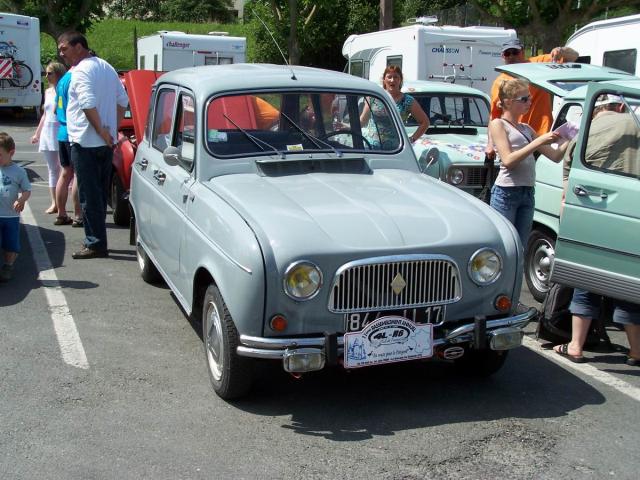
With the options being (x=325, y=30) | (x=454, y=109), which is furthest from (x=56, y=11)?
(x=454, y=109)

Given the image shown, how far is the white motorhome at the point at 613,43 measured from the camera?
12.0 m

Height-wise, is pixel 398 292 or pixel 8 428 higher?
pixel 398 292

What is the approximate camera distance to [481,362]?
5.00 m

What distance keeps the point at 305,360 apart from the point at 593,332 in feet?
8.37

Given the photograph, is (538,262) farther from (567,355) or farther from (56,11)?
(56,11)

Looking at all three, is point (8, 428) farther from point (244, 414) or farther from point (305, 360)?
point (305, 360)

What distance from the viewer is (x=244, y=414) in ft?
14.9

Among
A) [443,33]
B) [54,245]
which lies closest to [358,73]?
[443,33]

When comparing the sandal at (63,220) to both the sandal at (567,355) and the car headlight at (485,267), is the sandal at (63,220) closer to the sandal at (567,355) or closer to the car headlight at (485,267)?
the sandal at (567,355)

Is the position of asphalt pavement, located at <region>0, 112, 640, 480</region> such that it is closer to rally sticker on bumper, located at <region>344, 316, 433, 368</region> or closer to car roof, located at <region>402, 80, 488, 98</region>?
rally sticker on bumper, located at <region>344, 316, 433, 368</region>

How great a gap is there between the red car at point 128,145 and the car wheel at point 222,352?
452 centimetres

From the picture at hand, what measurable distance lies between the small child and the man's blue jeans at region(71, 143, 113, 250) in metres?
0.65

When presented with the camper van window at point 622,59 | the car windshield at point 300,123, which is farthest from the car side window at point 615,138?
the camper van window at point 622,59

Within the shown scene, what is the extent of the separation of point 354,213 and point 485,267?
2.59 ft
